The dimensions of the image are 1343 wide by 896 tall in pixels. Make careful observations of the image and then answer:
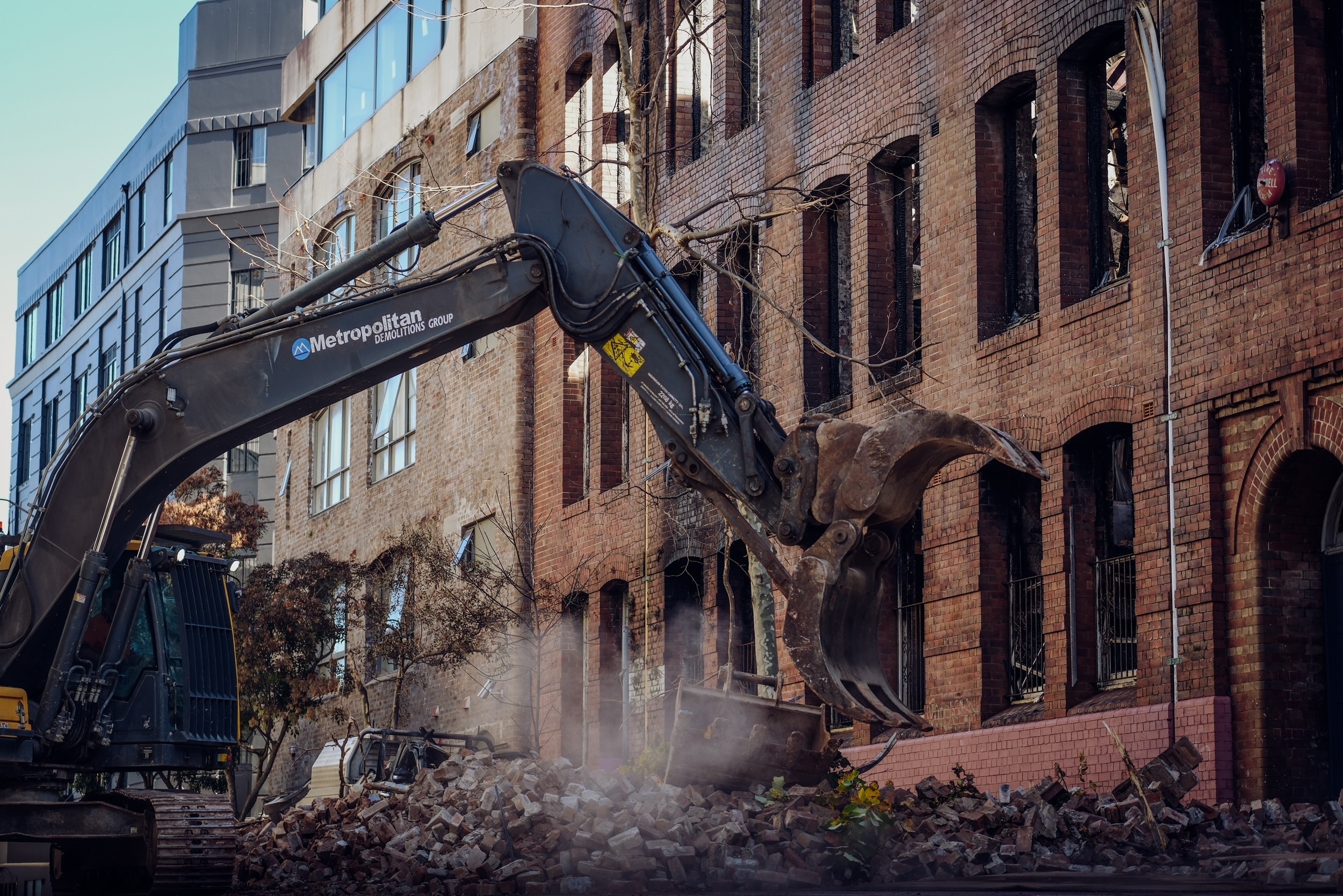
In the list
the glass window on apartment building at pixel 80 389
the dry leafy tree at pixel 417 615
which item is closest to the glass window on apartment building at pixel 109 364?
the glass window on apartment building at pixel 80 389

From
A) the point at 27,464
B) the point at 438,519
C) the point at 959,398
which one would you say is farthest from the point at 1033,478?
the point at 27,464

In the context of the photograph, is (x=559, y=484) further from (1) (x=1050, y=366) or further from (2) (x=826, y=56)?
(1) (x=1050, y=366)

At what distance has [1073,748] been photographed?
59.9 feet

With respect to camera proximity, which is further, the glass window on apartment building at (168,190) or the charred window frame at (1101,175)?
the glass window on apartment building at (168,190)

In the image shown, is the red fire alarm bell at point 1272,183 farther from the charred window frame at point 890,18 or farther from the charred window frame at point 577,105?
the charred window frame at point 577,105

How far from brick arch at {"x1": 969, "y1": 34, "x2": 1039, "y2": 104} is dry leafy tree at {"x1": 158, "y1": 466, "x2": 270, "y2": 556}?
835 inches

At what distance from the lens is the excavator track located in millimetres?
14453

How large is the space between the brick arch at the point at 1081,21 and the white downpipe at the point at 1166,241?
→ 0.33 m

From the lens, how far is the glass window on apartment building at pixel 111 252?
56.3 meters

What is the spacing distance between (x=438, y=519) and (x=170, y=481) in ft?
60.2

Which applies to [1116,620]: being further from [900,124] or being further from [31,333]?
[31,333]

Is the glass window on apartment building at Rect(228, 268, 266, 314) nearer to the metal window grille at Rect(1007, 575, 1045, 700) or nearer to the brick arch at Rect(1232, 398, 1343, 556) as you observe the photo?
the metal window grille at Rect(1007, 575, 1045, 700)

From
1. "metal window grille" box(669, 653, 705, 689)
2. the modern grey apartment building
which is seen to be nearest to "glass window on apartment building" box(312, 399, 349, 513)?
the modern grey apartment building

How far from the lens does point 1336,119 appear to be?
55.2 feet
